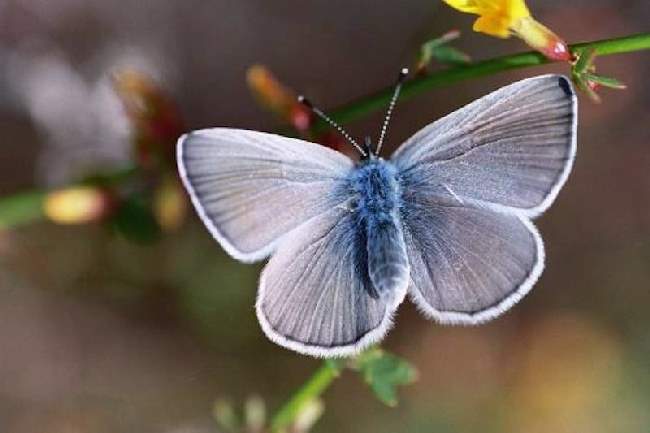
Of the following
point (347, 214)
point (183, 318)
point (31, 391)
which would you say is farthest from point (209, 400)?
point (347, 214)

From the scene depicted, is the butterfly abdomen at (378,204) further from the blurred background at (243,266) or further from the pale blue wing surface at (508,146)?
the blurred background at (243,266)

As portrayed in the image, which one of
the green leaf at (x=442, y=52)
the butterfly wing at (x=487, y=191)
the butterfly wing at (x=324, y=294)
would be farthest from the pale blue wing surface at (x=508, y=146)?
the butterfly wing at (x=324, y=294)

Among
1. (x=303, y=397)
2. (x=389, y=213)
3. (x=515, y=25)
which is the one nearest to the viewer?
(x=515, y=25)

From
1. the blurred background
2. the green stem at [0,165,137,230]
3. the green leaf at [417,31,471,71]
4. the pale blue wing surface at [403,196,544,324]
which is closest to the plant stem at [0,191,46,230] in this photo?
the green stem at [0,165,137,230]

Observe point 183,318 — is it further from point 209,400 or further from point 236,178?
point 236,178

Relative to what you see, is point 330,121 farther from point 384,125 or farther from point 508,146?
point 508,146

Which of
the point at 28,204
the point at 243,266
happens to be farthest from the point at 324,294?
the point at 243,266
